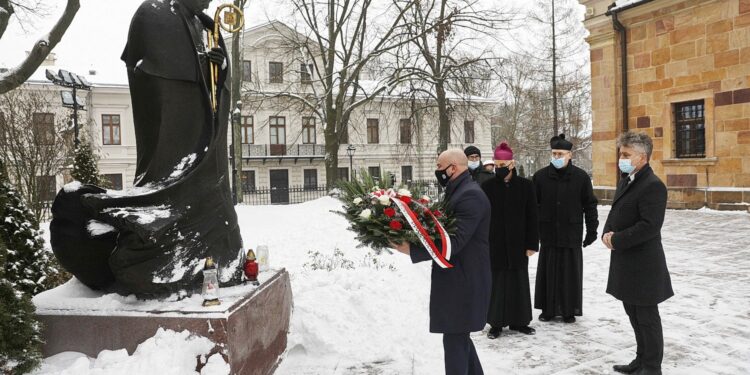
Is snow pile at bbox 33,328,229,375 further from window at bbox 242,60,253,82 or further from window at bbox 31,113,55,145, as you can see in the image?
window at bbox 242,60,253,82

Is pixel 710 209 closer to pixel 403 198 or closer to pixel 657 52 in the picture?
pixel 657 52

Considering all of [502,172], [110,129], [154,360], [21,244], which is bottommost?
[154,360]

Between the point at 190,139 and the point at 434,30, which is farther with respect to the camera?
the point at 434,30

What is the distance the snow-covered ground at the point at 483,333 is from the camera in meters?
4.35

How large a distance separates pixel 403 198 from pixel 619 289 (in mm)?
2140

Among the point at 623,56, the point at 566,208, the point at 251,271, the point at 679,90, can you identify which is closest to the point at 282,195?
the point at 623,56

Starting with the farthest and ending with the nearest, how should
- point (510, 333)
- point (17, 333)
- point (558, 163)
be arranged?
1. point (558, 163)
2. point (510, 333)
3. point (17, 333)

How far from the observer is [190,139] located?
3590 mm

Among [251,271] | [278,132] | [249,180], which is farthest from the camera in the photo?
[278,132]

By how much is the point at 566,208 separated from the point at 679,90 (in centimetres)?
1346

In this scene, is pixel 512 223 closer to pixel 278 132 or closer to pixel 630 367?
pixel 630 367

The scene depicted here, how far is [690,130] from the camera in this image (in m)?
16.5

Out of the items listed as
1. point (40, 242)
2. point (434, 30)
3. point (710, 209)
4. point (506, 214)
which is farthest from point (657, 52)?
point (40, 242)

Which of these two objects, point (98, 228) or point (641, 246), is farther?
point (641, 246)
